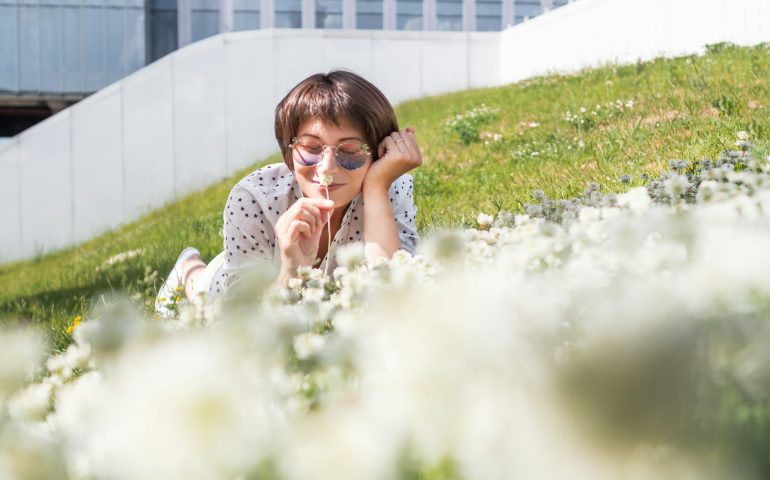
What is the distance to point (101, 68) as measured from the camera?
2152 centimetres

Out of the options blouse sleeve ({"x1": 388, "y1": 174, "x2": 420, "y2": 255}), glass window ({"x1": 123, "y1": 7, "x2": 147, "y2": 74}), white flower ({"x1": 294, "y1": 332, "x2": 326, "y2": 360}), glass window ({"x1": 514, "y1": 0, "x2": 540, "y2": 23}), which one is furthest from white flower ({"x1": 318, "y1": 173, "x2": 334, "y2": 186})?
glass window ({"x1": 514, "y1": 0, "x2": 540, "y2": 23})

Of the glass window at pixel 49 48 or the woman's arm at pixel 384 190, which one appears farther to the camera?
the glass window at pixel 49 48

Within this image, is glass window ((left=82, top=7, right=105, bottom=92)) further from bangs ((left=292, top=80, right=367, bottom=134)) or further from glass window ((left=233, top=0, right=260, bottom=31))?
bangs ((left=292, top=80, right=367, bottom=134))

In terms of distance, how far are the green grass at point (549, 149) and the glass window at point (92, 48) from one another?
1241 cm

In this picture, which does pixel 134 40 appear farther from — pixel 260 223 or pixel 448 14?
pixel 260 223

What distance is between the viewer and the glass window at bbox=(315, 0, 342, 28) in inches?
1029

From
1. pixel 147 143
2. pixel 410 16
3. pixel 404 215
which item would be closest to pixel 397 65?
pixel 147 143

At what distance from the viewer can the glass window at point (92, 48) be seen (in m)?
21.4

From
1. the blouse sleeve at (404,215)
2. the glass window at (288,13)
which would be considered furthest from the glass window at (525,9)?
the blouse sleeve at (404,215)

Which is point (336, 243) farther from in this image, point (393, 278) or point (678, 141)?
point (678, 141)

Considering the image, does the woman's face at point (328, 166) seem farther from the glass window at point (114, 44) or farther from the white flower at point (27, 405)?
the glass window at point (114, 44)

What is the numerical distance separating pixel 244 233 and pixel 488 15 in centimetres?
2540

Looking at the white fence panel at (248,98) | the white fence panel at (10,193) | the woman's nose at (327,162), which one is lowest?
the white fence panel at (10,193)

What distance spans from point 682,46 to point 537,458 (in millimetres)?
11003
